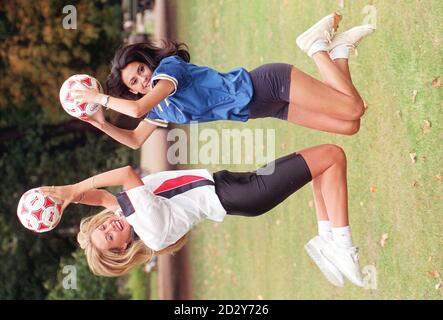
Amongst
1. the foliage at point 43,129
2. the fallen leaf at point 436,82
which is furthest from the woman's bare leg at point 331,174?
the foliage at point 43,129

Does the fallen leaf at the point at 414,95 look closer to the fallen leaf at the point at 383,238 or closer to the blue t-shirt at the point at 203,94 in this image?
the fallen leaf at the point at 383,238

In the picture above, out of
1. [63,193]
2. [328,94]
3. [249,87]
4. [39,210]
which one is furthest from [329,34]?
[39,210]

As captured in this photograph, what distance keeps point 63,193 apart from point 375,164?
3.40 metres

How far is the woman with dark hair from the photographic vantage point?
5320 mm

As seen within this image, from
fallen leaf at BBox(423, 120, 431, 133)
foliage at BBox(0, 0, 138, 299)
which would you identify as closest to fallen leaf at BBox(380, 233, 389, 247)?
fallen leaf at BBox(423, 120, 431, 133)

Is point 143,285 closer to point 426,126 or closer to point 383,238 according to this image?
point 383,238

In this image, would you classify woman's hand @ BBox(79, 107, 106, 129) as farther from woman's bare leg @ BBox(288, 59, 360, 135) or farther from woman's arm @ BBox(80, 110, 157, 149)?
woman's bare leg @ BBox(288, 59, 360, 135)

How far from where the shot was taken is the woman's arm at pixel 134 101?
192 inches

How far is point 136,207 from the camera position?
5141 mm

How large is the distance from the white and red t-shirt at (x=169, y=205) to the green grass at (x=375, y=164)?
1929 millimetres

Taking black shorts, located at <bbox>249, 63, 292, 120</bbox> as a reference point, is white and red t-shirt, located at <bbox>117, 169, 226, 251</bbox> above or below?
below

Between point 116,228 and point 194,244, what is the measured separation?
28.6 feet

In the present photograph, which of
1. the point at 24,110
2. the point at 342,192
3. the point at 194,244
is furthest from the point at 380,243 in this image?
the point at 24,110

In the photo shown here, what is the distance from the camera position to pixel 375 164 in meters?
7.19
